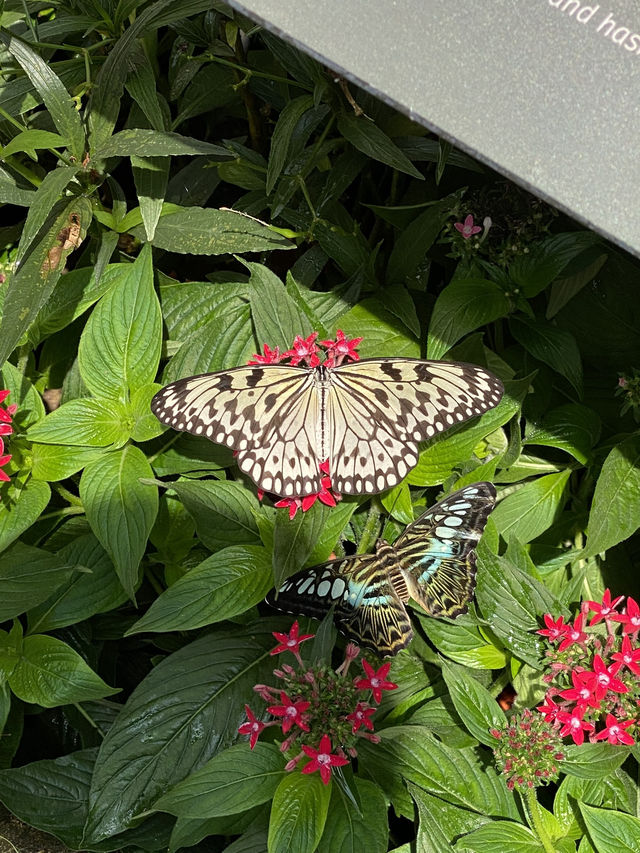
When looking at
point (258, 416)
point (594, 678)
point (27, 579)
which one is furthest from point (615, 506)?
point (27, 579)

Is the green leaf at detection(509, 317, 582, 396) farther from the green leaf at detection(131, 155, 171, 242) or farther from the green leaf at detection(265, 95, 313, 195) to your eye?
the green leaf at detection(131, 155, 171, 242)

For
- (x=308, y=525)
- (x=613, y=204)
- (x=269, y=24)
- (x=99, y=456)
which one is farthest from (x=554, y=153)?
(x=99, y=456)

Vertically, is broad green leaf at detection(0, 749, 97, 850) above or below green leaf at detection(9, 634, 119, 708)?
below

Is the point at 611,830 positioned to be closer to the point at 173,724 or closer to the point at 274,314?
the point at 173,724

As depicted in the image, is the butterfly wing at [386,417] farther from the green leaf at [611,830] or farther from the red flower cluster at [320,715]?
the green leaf at [611,830]

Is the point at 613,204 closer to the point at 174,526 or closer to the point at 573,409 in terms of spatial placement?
the point at 573,409

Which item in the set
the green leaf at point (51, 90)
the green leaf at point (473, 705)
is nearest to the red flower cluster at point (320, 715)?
the green leaf at point (473, 705)

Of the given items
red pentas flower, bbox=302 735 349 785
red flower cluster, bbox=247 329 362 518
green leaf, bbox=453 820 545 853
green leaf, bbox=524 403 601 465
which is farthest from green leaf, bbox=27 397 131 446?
green leaf, bbox=453 820 545 853
